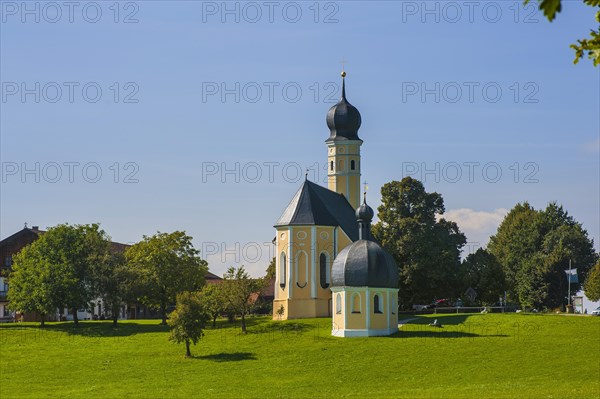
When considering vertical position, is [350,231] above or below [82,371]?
above

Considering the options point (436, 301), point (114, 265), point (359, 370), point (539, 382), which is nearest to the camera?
point (539, 382)

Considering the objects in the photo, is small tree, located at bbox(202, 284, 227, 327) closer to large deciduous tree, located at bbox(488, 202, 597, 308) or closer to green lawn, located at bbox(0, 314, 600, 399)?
green lawn, located at bbox(0, 314, 600, 399)

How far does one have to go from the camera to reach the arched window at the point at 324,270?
7762cm

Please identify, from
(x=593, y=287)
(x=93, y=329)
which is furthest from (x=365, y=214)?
(x=593, y=287)

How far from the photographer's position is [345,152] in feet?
288

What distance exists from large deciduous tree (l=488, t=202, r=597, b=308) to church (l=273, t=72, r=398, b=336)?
703 inches

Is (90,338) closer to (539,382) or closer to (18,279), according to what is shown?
(18,279)

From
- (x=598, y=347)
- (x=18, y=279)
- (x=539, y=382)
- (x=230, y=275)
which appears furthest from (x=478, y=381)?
Answer: (x=18, y=279)

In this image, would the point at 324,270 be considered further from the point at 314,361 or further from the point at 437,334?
the point at 314,361

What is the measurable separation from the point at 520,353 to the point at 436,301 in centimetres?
2979

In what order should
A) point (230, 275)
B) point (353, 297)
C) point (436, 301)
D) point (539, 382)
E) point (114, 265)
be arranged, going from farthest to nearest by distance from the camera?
point (436, 301) → point (114, 265) → point (230, 275) → point (353, 297) → point (539, 382)

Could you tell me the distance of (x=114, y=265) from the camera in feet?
256

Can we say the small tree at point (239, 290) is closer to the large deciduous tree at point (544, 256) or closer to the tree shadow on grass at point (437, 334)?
the tree shadow on grass at point (437, 334)

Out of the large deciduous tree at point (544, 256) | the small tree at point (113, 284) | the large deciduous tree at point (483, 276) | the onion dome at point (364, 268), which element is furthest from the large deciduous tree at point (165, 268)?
the large deciduous tree at point (544, 256)
